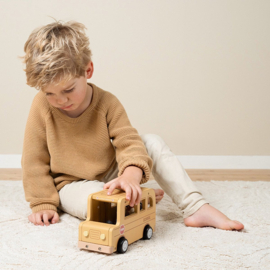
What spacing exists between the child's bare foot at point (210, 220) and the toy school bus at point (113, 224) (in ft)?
0.45

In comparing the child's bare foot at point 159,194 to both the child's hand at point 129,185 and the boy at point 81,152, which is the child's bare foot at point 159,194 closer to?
the boy at point 81,152

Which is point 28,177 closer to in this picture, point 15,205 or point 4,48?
point 15,205

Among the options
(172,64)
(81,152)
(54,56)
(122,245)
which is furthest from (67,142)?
(172,64)

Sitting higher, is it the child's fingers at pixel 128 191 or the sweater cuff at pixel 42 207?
the child's fingers at pixel 128 191

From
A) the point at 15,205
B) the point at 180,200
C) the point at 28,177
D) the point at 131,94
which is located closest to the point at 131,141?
the point at 180,200

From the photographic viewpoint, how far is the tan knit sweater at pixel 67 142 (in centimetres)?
109

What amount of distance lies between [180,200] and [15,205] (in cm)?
57

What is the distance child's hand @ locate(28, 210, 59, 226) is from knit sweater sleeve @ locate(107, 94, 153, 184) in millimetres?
249

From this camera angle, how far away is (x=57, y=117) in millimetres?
1097

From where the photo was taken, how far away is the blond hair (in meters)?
0.90

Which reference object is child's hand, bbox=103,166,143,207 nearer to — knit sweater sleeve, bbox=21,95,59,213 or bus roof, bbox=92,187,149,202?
bus roof, bbox=92,187,149,202

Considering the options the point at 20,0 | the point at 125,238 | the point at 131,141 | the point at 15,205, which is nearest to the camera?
the point at 125,238

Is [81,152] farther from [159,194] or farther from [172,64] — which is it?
[172,64]

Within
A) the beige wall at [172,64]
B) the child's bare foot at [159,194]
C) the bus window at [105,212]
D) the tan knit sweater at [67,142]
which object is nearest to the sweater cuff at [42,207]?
the tan knit sweater at [67,142]
